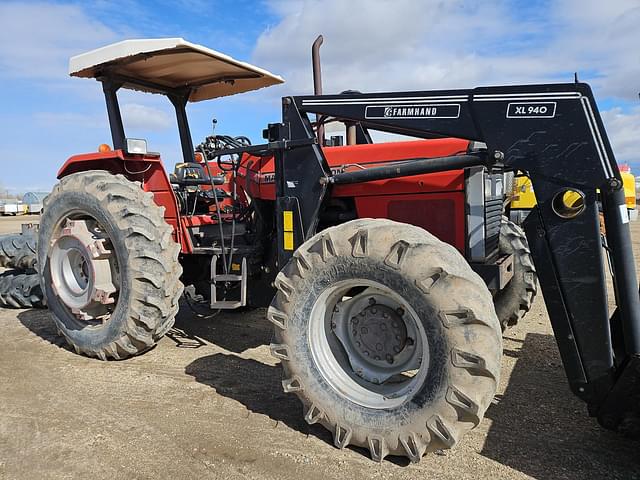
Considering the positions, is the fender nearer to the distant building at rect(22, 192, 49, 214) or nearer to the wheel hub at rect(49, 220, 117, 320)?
the wheel hub at rect(49, 220, 117, 320)

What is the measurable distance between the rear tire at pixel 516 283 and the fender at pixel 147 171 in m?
2.77

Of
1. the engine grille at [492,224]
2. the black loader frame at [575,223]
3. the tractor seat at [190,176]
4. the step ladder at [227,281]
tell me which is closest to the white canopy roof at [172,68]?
the tractor seat at [190,176]

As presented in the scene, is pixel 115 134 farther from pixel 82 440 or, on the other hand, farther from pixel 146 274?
pixel 82 440

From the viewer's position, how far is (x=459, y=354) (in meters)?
2.50

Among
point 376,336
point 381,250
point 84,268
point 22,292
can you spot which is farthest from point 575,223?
point 22,292

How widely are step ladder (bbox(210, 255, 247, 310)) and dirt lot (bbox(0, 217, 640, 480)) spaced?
0.47 m

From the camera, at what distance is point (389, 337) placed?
299 cm

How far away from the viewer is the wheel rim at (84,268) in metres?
4.23

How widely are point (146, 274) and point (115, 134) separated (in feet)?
5.65

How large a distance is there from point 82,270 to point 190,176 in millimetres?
1290

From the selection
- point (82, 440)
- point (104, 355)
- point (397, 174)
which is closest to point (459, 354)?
point (397, 174)

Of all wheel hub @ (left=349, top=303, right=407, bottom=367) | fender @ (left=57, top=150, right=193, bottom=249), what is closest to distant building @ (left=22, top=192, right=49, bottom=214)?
fender @ (left=57, top=150, right=193, bottom=249)

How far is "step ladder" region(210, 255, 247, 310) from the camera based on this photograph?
4.13 metres

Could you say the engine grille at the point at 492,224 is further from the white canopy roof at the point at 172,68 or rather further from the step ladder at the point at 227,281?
the white canopy roof at the point at 172,68
